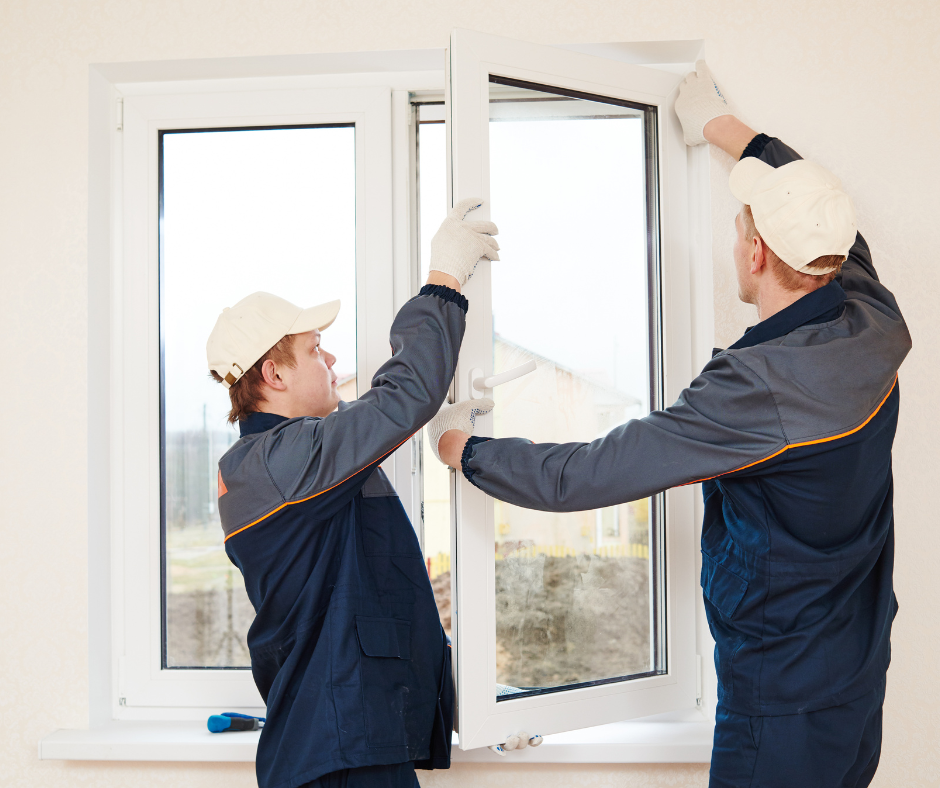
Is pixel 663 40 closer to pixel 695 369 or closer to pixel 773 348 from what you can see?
pixel 695 369

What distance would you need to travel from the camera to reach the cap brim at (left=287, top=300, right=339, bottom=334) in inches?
52.2

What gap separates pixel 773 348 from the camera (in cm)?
107

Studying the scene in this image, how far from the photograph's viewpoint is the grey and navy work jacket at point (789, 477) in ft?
3.48

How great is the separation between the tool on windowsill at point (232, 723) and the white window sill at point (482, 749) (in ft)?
0.05

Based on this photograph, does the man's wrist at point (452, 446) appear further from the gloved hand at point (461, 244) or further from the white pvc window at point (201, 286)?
the white pvc window at point (201, 286)

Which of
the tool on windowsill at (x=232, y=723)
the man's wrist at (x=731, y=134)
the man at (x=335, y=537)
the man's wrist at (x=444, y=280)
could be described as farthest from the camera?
the tool on windowsill at (x=232, y=723)

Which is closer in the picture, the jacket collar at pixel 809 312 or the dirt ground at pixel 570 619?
the jacket collar at pixel 809 312

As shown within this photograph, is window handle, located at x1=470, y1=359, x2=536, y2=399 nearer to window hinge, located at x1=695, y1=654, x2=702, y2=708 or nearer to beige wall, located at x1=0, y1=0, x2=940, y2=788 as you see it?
beige wall, located at x1=0, y1=0, x2=940, y2=788

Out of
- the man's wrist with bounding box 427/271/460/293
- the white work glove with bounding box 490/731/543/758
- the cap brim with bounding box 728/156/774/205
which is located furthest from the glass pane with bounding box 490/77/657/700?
the cap brim with bounding box 728/156/774/205

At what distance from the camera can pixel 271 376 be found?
1.31 meters

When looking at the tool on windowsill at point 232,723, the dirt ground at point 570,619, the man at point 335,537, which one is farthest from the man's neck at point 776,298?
the tool on windowsill at point 232,723

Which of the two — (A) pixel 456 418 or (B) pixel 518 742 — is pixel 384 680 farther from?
(A) pixel 456 418

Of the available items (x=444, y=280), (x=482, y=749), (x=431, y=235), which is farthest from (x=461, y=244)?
(x=482, y=749)

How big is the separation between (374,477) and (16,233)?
112cm
